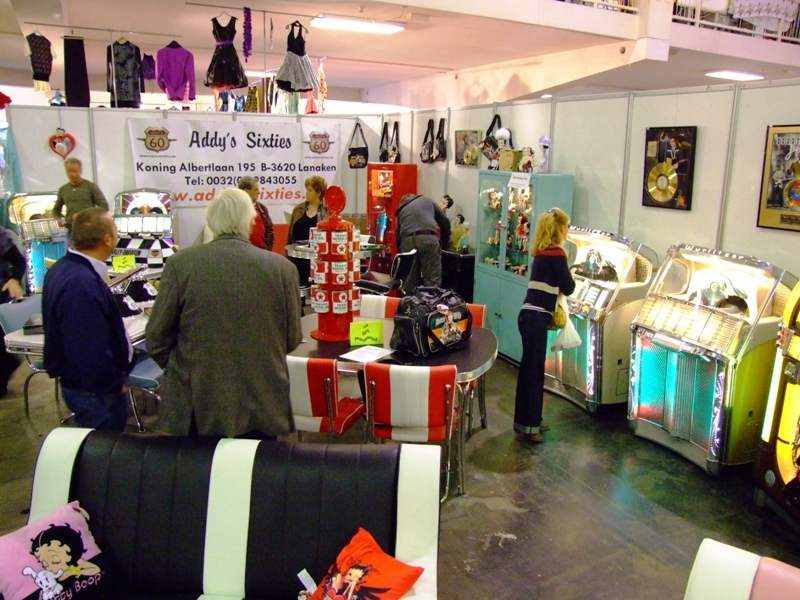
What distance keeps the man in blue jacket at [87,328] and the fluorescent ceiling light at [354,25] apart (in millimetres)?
5075

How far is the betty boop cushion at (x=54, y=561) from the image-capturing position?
1.90 m

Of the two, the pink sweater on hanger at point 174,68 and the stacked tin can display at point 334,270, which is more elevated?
the pink sweater on hanger at point 174,68

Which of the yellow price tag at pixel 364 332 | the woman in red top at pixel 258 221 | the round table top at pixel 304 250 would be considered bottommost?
the yellow price tag at pixel 364 332

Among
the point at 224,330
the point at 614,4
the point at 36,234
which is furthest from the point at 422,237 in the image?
the point at 36,234

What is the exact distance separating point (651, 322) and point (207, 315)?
9.47 feet

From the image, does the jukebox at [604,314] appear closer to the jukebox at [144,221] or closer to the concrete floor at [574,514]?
the concrete floor at [574,514]

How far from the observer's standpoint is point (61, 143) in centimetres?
751

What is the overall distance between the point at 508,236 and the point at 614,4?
3797 mm

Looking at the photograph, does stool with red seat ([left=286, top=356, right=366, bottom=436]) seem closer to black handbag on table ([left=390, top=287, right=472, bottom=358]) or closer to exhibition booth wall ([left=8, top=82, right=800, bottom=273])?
black handbag on table ([left=390, top=287, right=472, bottom=358])

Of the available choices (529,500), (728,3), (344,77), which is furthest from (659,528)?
(344,77)

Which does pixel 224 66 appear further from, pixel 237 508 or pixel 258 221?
pixel 237 508

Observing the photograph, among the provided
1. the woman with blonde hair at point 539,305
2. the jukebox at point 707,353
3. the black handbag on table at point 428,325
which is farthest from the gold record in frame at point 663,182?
the black handbag on table at point 428,325

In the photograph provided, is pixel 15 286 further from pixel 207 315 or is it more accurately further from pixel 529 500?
A: pixel 529 500

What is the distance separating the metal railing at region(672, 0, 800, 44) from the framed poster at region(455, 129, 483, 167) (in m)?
3.12
